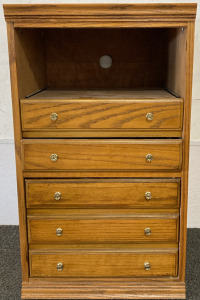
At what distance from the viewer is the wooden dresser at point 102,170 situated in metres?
1.60

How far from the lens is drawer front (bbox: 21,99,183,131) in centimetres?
166

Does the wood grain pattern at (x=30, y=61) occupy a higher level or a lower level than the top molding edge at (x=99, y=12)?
lower

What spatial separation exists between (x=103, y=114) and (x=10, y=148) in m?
1.03

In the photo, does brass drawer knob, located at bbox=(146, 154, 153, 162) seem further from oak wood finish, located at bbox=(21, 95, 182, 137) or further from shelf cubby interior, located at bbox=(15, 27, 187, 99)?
shelf cubby interior, located at bbox=(15, 27, 187, 99)

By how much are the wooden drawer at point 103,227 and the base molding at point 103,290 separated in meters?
0.22

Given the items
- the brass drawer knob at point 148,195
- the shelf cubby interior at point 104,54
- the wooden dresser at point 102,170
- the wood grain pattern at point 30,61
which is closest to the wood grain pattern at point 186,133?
the wooden dresser at point 102,170

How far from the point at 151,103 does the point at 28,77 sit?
60 centimetres

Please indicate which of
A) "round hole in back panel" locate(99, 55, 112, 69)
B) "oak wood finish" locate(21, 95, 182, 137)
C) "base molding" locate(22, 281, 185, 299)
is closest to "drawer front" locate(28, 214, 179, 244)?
"base molding" locate(22, 281, 185, 299)

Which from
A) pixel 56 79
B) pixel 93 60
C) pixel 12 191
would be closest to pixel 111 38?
pixel 93 60

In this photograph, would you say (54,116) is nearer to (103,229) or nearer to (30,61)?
(30,61)

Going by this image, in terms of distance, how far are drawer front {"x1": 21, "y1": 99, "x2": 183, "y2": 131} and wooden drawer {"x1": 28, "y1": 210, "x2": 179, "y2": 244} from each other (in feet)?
1.36

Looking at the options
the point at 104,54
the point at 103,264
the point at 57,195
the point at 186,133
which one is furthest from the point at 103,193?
the point at 104,54

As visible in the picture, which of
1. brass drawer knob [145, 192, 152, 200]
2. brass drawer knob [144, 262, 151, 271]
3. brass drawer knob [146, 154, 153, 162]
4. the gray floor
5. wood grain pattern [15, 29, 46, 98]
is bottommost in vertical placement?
the gray floor

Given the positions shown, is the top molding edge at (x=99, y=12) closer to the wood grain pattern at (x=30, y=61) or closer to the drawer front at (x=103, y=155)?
the wood grain pattern at (x=30, y=61)
